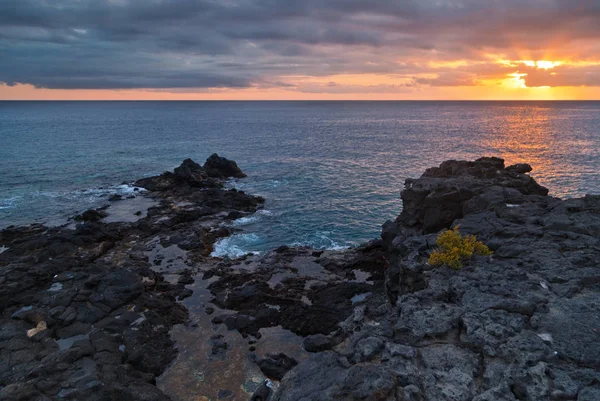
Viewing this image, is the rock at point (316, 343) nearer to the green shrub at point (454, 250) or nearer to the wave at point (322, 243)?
the green shrub at point (454, 250)

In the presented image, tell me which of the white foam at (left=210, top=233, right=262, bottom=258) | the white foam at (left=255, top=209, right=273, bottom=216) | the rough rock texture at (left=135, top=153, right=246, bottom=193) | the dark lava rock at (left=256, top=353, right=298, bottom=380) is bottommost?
the dark lava rock at (left=256, top=353, right=298, bottom=380)

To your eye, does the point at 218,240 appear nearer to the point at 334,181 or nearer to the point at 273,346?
the point at 273,346

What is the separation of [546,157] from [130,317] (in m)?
88.0

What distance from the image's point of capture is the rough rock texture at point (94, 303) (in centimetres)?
2122

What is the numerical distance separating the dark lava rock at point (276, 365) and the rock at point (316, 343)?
4.93 ft

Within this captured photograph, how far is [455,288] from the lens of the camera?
18562 millimetres

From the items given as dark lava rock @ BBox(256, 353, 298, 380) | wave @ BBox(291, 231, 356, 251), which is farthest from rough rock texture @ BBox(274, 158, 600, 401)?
wave @ BBox(291, 231, 356, 251)

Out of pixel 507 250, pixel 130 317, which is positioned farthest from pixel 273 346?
pixel 507 250

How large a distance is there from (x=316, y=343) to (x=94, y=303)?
16.0m

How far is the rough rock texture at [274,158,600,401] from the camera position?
12.8 metres

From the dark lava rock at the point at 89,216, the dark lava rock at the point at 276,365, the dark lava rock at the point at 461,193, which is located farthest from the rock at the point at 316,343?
the dark lava rock at the point at 89,216

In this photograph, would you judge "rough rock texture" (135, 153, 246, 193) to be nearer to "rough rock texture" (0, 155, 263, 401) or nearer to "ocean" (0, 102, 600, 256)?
"ocean" (0, 102, 600, 256)

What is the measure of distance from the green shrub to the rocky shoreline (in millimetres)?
508

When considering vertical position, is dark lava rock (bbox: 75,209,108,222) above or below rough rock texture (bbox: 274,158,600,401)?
below
